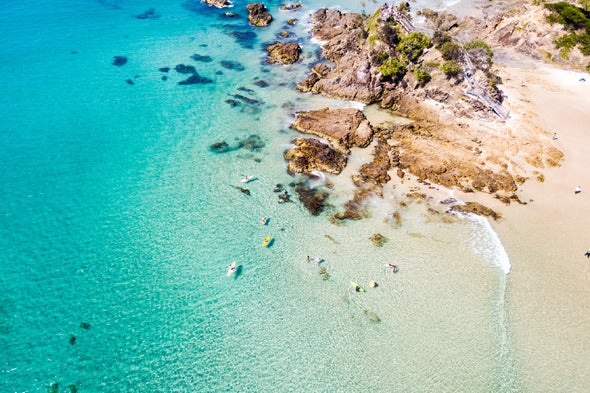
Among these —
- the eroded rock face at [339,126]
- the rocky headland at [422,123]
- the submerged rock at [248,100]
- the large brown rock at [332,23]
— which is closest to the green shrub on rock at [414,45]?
the rocky headland at [422,123]

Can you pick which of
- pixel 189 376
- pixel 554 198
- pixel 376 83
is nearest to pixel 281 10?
pixel 376 83

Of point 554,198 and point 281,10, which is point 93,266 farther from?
point 281,10

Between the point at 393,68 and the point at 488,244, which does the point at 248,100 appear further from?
the point at 488,244

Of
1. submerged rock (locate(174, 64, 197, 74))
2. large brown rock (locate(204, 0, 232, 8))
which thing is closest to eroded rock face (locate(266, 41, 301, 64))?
submerged rock (locate(174, 64, 197, 74))

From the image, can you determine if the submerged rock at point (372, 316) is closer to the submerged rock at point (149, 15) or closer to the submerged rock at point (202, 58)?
the submerged rock at point (202, 58)

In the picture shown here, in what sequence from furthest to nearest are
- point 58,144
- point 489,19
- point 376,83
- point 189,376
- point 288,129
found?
point 489,19, point 376,83, point 288,129, point 58,144, point 189,376

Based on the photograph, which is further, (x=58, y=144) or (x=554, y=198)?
(x=58, y=144)

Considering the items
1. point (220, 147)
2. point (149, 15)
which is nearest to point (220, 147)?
point (220, 147)
